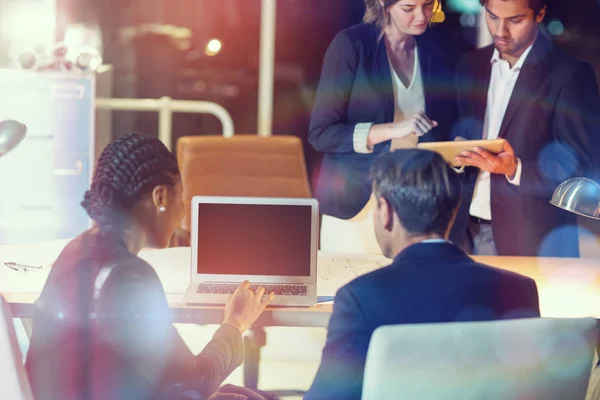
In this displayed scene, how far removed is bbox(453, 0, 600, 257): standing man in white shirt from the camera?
3.36 meters

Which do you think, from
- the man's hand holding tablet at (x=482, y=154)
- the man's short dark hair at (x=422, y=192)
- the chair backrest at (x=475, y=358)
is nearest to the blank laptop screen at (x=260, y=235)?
the man's short dark hair at (x=422, y=192)

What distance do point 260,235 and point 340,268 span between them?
449mm

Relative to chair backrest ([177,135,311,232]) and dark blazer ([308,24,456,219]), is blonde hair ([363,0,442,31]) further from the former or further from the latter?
chair backrest ([177,135,311,232])

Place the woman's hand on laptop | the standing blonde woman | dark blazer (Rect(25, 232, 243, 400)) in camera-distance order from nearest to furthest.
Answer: dark blazer (Rect(25, 232, 243, 400)) < the woman's hand on laptop < the standing blonde woman

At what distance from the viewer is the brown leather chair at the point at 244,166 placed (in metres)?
3.45

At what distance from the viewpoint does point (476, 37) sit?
349 cm

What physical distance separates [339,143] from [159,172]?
1827 mm

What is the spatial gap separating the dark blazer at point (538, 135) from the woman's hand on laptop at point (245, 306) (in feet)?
5.80

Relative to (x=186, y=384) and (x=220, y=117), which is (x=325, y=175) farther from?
(x=186, y=384)

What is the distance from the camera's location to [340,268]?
2529 mm

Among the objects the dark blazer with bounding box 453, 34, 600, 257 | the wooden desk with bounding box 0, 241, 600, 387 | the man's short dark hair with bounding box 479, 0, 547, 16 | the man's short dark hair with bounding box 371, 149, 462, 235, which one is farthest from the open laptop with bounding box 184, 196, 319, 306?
the man's short dark hair with bounding box 479, 0, 547, 16

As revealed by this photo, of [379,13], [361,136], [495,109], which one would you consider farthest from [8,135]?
[495,109]

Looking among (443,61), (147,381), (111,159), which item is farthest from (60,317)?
(443,61)

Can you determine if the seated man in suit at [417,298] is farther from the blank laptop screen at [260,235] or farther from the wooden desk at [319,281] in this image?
the blank laptop screen at [260,235]
